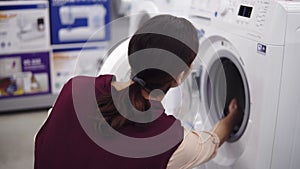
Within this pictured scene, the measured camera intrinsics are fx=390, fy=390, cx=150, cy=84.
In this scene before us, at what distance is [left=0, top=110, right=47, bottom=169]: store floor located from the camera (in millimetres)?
2367

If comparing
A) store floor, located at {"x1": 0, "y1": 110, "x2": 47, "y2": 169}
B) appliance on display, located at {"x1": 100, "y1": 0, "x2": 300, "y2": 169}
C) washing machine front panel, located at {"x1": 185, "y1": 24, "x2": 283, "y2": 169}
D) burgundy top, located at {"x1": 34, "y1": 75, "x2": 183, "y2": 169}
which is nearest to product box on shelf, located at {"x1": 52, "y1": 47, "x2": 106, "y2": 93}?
store floor, located at {"x1": 0, "y1": 110, "x2": 47, "y2": 169}

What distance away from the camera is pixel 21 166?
2316mm

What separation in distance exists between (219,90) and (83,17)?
1421 millimetres

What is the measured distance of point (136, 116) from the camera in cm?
117

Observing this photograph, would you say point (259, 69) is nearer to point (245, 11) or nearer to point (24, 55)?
point (245, 11)

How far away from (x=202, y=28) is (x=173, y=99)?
406 mm

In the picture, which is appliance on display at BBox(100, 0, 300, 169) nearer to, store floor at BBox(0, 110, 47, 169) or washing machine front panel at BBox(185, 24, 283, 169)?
washing machine front panel at BBox(185, 24, 283, 169)

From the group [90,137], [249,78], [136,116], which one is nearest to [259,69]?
[249,78]

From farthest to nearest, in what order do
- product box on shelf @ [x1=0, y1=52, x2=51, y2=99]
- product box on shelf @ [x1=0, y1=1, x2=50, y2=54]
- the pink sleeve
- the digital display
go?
product box on shelf @ [x1=0, y1=52, x2=51, y2=99]
product box on shelf @ [x1=0, y1=1, x2=50, y2=54]
the digital display
the pink sleeve

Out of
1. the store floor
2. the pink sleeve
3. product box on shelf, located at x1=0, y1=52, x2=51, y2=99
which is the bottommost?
the store floor

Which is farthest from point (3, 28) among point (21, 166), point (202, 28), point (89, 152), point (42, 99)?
point (89, 152)

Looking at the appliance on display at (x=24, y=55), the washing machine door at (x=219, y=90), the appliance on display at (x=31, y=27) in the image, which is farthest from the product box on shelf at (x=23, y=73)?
the washing machine door at (x=219, y=90)

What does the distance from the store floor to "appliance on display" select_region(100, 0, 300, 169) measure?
97cm

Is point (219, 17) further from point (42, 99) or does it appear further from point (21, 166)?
point (42, 99)
